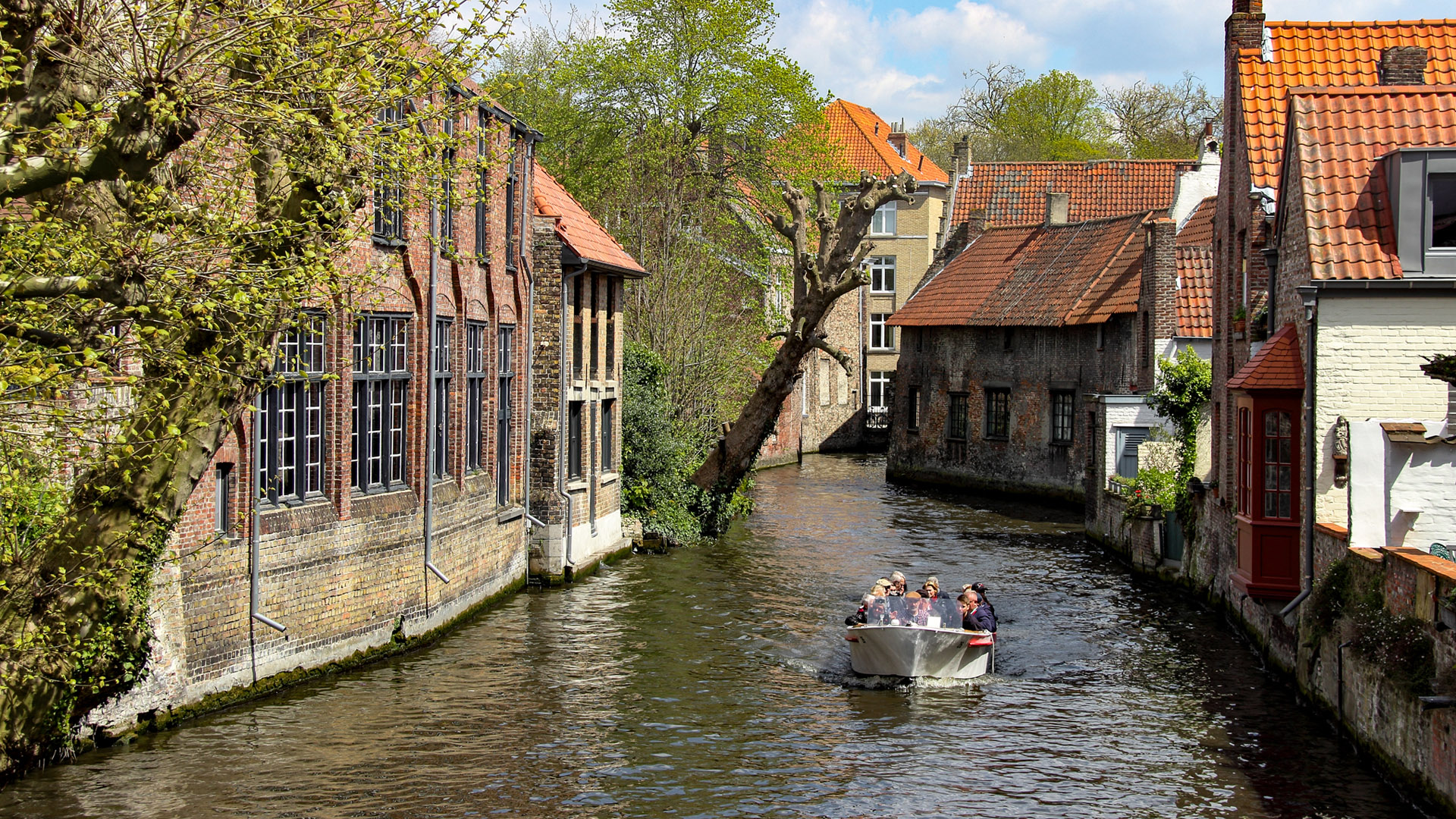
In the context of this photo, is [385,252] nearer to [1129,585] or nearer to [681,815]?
[681,815]

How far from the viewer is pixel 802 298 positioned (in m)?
28.2

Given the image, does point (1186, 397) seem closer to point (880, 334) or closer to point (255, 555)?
point (255, 555)

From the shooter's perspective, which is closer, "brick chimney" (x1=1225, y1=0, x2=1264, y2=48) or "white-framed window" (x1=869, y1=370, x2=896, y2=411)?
"brick chimney" (x1=1225, y1=0, x2=1264, y2=48)

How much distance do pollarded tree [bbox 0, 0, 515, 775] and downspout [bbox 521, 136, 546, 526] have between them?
1040 centimetres

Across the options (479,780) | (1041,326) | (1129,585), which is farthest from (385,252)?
(1041,326)

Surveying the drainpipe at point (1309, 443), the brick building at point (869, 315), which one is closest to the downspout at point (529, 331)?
the drainpipe at point (1309, 443)

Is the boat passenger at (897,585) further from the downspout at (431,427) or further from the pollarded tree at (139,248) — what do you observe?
the pollarded tree at (139,248)

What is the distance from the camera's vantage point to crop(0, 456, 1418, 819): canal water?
470 inches

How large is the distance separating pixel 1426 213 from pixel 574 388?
44.3 feet

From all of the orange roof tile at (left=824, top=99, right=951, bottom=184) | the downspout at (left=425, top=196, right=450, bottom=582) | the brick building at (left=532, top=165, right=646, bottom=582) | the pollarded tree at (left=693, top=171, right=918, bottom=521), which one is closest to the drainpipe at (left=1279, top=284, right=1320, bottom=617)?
the downspout at (left=425, top=196, right=450, bottom=582)

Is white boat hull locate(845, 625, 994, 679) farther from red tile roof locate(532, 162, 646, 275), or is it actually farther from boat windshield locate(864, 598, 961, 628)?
red tile roof locate(532, 162, 646, 275)

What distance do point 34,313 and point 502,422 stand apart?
1378 cm

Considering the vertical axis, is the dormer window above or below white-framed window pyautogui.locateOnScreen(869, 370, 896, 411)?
above

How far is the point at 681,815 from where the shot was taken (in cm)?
→ 1173
